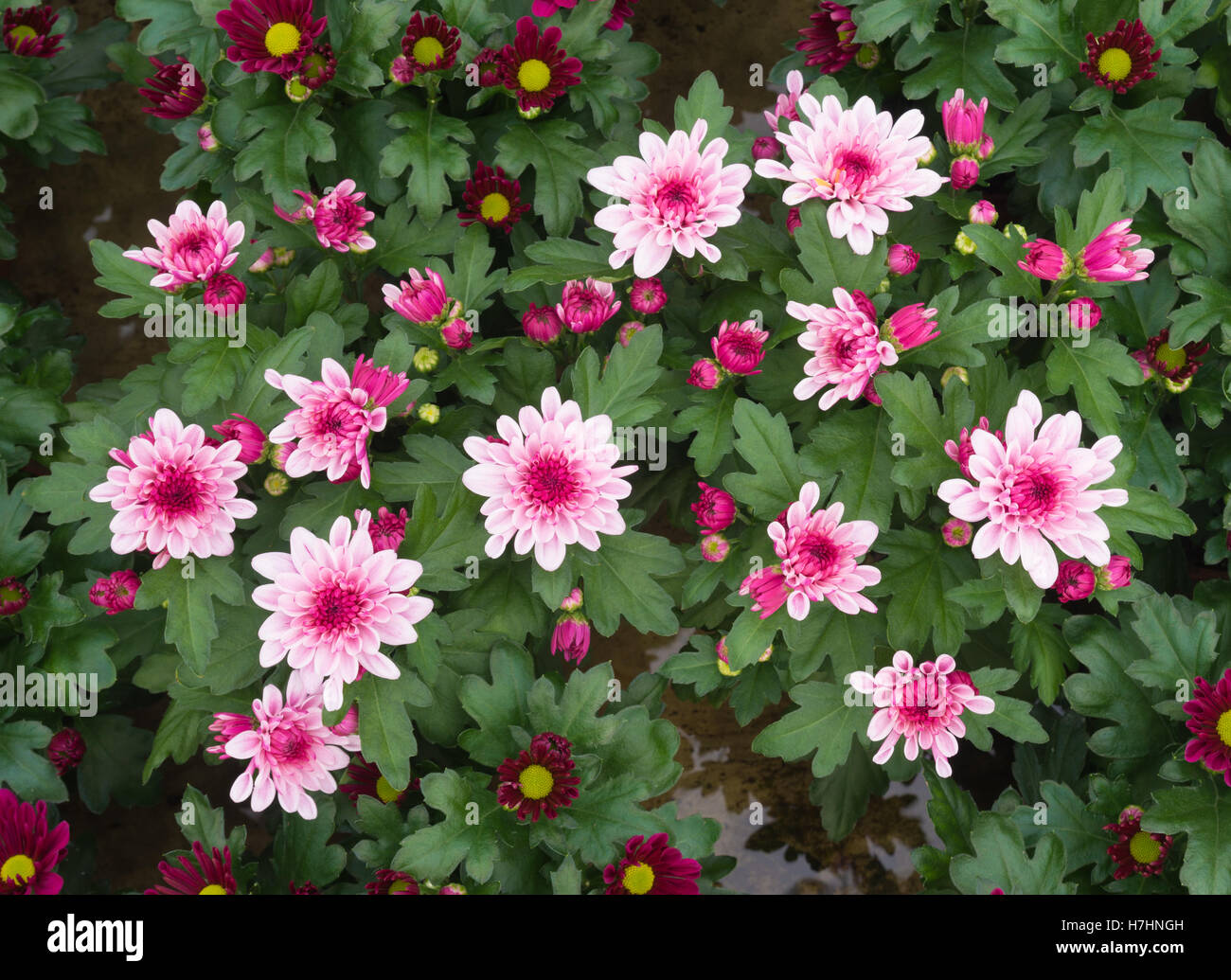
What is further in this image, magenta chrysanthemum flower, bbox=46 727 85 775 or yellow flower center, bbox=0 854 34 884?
magenta chrysanthemum flower, bbox=46 727 85 775

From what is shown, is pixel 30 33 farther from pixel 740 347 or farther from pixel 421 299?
pixel 740 347

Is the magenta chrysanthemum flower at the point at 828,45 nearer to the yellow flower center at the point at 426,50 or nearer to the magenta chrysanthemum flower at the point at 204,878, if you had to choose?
the yellow flower center at the point at 426,50

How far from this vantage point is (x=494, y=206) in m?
1.99

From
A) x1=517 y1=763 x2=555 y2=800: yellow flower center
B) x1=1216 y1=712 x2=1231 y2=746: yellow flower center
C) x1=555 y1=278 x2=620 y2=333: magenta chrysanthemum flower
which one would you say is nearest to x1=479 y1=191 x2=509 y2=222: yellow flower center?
x1=555 y1=278 x2=620 y2=333: magenta chrysanthemum flower

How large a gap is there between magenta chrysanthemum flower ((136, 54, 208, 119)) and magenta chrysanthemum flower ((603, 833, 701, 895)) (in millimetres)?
1727

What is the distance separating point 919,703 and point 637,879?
574 millimetres

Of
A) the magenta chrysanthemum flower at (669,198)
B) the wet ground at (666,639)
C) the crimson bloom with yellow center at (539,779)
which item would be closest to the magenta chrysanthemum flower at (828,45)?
the wet ground at (666,639)

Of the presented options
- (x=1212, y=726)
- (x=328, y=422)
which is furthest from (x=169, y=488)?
(x=1212, y=726)

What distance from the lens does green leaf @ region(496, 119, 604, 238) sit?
1937mm

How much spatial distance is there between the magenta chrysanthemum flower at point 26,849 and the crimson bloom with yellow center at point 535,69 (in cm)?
164

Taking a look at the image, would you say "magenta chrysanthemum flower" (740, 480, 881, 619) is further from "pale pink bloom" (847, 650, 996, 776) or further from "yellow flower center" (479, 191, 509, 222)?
"yellow flower center" (479, 191, 509, 222)

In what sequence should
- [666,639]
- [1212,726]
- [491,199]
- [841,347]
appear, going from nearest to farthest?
1. [841,347]
2. [1212,726]
3. [491,199]
4. [666,639]
